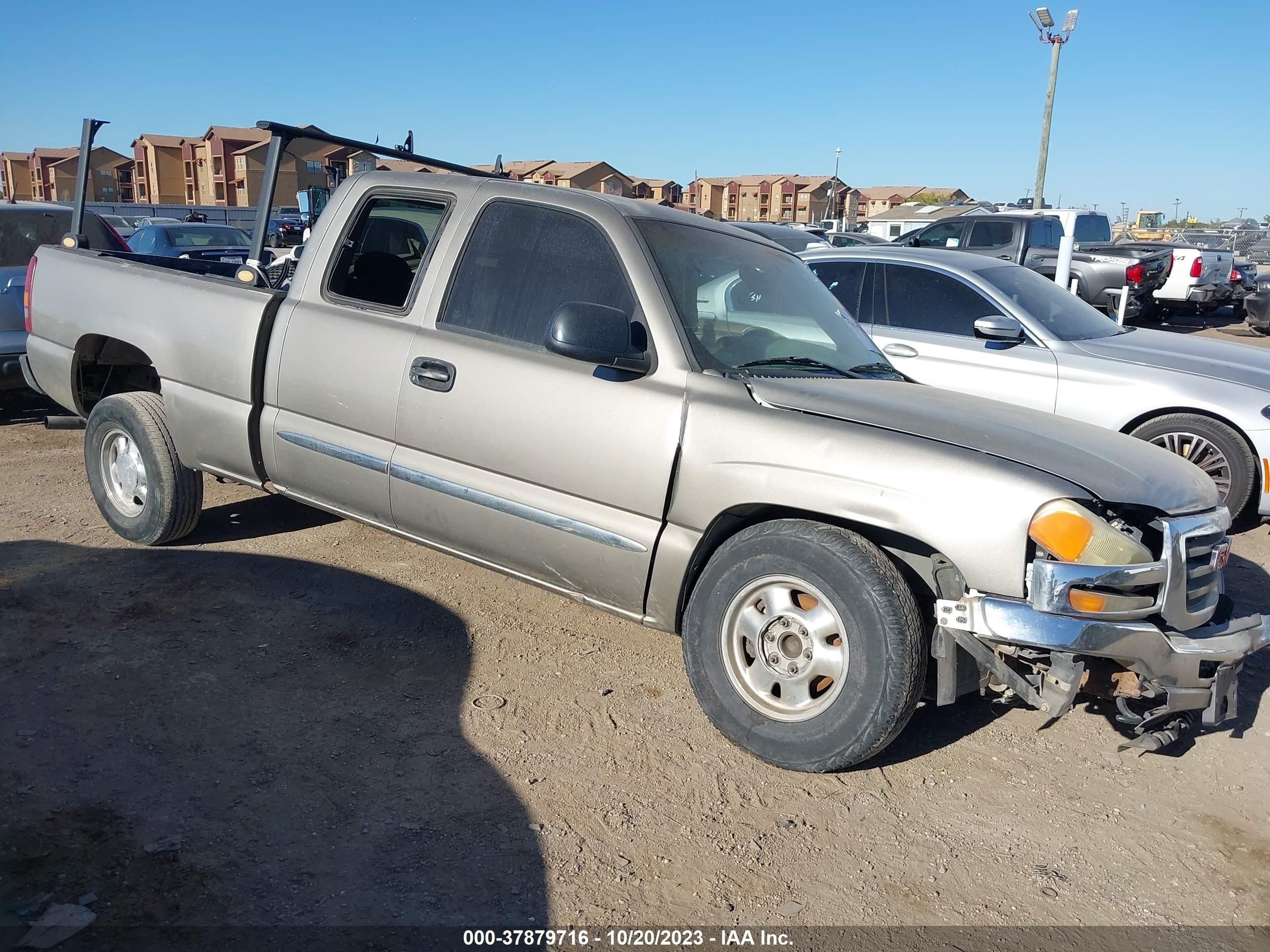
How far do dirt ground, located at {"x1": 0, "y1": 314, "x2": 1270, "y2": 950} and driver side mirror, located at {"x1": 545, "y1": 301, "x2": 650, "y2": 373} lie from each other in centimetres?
134

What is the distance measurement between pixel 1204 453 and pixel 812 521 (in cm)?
407

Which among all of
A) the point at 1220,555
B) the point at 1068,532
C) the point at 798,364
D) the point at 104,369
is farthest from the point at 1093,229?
the point at 1068,532

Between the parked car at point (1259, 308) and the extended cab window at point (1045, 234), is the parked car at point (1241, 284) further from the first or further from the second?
the extended cab window at point (1045, 234)

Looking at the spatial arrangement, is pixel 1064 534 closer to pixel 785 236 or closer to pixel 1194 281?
pixel 785 236

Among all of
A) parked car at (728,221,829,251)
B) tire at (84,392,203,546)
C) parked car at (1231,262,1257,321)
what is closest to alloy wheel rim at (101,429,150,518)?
tire at (84,392,203,546)

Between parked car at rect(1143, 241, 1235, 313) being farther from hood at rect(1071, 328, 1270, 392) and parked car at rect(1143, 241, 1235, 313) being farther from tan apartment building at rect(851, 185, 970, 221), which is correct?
tan apartment building at rect(851, 185, 970, 221)

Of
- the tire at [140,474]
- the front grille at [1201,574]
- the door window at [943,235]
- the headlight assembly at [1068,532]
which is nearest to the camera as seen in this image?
the headlight assembly at [1068,532]

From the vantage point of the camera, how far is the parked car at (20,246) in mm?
7809

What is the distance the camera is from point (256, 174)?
57188 mm

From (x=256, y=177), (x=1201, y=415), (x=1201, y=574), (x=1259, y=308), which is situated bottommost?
(x=1201, y=574)

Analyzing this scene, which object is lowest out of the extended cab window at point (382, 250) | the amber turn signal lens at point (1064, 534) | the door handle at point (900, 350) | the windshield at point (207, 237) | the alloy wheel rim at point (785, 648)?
the alloy wheel rim at point (785, 648)

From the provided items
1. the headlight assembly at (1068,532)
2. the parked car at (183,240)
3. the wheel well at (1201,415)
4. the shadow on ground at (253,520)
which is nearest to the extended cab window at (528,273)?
the headlight assembly at (1068,532)

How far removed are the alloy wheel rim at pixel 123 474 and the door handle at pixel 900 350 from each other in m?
4.53

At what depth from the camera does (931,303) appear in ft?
24.0
